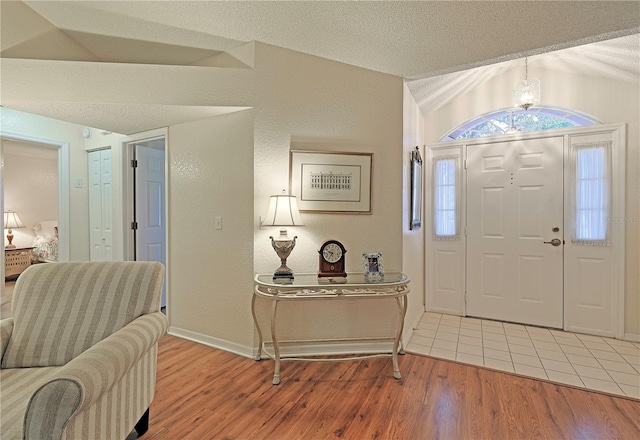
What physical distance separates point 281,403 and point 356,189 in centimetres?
164

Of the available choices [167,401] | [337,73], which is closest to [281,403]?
[167,401]

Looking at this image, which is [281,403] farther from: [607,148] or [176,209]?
[607,148]

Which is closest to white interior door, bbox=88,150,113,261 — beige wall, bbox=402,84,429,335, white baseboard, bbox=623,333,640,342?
beige wall, bbox=402,84,429,335

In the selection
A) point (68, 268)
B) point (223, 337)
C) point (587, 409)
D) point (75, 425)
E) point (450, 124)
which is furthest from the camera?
point (450, 124)

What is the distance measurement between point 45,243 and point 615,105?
802cm

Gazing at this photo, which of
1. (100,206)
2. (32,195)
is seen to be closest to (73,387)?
(100,206)

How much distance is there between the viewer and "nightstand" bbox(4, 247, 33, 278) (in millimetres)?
5152

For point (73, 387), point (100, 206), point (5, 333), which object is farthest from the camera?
point (100, 206)

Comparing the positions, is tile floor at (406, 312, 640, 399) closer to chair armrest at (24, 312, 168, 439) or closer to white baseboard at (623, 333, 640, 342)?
white baseboard at (623, 333, 640, 342)

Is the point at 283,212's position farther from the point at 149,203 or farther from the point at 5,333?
the point at 149,203

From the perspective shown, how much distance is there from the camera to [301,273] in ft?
8.57

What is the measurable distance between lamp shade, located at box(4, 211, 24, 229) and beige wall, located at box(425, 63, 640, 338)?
25.1 ft

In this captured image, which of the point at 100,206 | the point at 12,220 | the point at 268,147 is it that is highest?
the point at 268,147

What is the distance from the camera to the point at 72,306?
161cm
